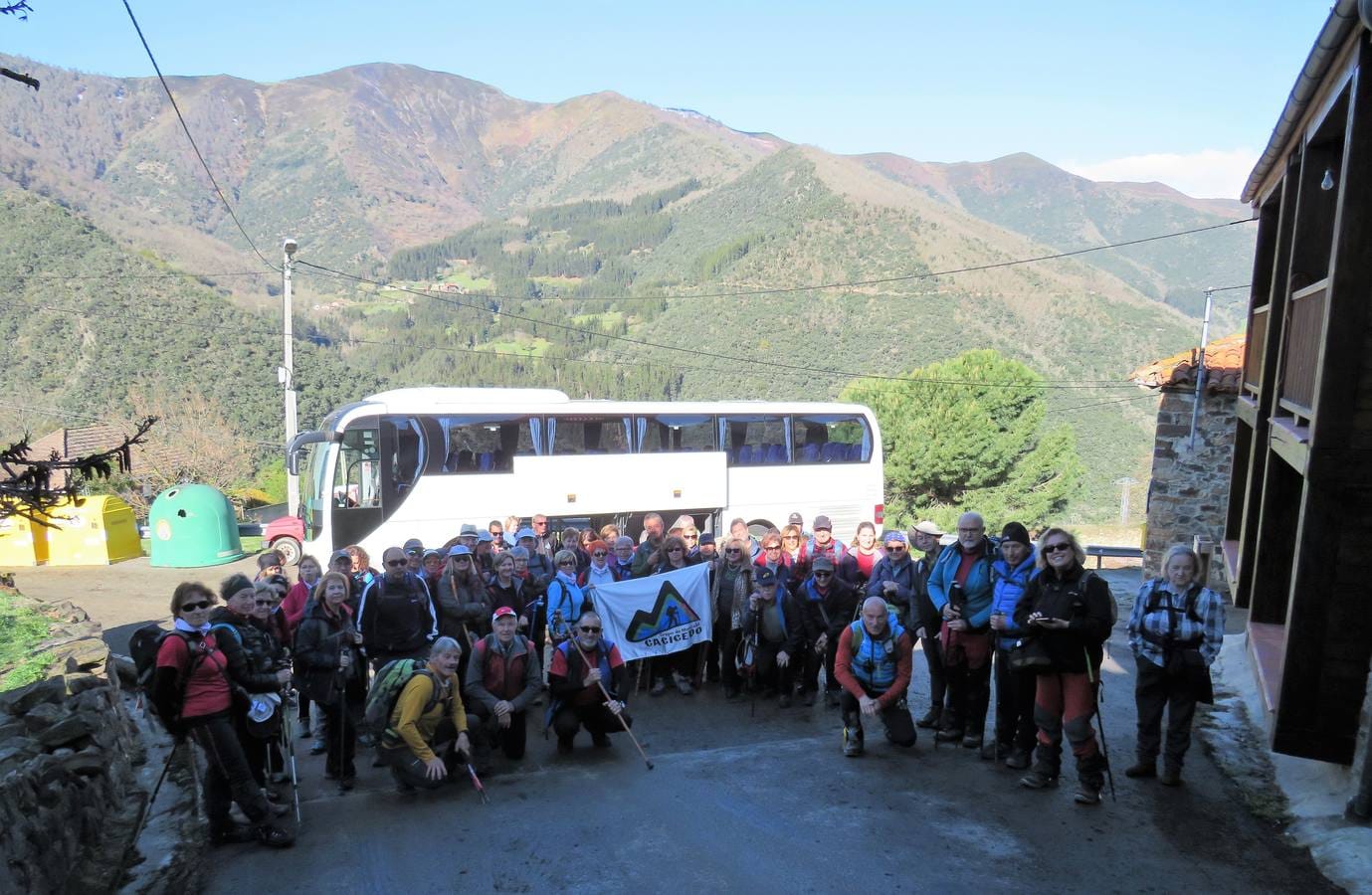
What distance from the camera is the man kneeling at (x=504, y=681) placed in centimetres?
704

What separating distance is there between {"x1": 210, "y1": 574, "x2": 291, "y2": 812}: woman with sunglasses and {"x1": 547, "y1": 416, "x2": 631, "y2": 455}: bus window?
1044 centimetres

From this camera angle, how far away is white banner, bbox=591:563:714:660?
8977 millimetres

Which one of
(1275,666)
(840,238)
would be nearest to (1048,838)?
(1275,666)

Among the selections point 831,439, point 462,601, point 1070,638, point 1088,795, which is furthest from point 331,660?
point 831,439

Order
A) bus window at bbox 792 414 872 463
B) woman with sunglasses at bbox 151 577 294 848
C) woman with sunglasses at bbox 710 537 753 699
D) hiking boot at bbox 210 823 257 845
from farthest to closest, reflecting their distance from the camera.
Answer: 1. bus window at bbox 792 414 872 463
2. woman with sunglasses at bbox 710 537 753 699
3. hiking boot at bbox 210 823 257 845
4. woman with sunglasses at bbox 151 577 294 848

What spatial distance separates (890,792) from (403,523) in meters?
10.7

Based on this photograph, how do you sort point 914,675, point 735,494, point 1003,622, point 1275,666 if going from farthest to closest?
1. point 735,494
2. point 914,675
3. point 1275,666
4. point 1003,622

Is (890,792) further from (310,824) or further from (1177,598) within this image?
(310,824)

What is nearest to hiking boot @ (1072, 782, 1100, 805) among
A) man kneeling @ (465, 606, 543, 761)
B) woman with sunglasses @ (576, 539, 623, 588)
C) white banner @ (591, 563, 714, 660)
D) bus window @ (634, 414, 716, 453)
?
man kneeling @ (465, 606, 543, 761)

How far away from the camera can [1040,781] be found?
6.35 m

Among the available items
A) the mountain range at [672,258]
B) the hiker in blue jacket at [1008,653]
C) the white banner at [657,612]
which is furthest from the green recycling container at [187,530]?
the mountain range at [672,258]

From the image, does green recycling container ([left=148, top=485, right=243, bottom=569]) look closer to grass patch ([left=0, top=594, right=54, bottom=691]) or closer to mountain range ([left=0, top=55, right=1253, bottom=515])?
grass patch ([left=0, top=594, right=54, bottom=691])

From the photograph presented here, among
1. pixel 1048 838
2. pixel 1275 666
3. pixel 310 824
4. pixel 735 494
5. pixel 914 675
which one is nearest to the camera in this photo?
pixel 1048 838

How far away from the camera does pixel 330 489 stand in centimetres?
1486
